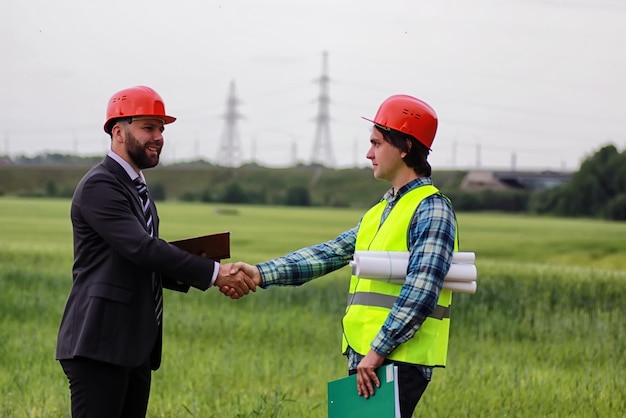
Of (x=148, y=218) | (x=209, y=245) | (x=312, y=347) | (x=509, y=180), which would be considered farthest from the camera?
(x=509, y=180)

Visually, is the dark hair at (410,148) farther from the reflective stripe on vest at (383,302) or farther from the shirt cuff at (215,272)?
the shirt cuff at (215,272)

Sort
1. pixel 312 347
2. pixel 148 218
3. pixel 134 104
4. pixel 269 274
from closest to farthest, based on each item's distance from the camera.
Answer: pixel 134 104, pixel 148 218, pixel 269 274, pixel 312 347

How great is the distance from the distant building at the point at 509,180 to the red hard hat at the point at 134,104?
39.2 m

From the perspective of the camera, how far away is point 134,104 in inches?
165

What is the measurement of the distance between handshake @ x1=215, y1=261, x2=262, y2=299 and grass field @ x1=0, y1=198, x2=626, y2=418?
157 centimetres

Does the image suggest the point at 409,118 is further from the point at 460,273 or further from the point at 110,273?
the point at 110,273

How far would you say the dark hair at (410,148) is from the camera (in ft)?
12.5

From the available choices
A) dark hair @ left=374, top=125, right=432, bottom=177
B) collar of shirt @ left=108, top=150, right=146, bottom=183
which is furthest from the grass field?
dark hair @ left=374, top=125, right=432, bottom=177

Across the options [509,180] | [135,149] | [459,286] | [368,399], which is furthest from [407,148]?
[509,180]

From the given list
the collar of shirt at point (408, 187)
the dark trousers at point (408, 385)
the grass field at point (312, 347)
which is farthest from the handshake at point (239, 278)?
the grass field at point (312, 347)

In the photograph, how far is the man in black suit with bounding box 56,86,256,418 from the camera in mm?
3982

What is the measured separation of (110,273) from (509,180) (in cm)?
4143

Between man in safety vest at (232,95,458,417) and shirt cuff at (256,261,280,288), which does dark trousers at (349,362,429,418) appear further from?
shirt cuff at (256,261,280,288)

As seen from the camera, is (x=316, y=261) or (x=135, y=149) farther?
(x=316, y=261)
